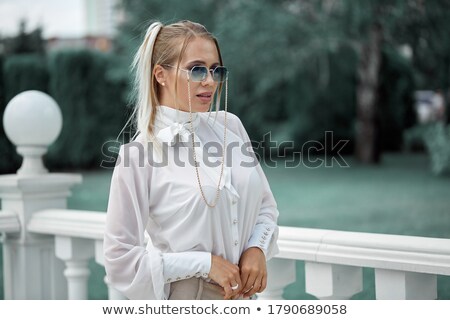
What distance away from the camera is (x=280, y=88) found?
16766mm

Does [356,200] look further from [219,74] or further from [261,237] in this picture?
[219,74]

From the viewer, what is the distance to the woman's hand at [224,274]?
1.52m

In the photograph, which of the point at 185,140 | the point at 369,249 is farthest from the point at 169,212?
the point at 369,249

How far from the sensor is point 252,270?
156 cm

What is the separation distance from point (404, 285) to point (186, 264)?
26.9 inches

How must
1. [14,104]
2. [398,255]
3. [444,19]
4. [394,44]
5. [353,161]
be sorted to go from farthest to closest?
[353,161], [394,44], [444,19], [14,104], [398,255]

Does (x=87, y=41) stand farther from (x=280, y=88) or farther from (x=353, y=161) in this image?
(x=353, y=161)

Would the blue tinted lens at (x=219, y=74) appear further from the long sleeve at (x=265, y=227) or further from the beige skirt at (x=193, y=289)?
the beige skirt at (x=193, y=289)

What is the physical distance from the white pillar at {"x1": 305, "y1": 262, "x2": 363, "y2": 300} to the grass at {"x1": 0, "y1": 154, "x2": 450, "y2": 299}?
1201 millimetres

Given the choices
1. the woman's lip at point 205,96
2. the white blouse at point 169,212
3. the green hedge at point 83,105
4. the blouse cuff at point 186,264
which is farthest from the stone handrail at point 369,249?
the green hedge at point 83,105

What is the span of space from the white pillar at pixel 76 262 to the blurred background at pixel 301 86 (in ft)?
16.1

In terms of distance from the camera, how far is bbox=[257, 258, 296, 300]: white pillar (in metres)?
2.16

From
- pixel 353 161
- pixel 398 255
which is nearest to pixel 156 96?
pixel 398 255

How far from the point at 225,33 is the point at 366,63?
322cm
